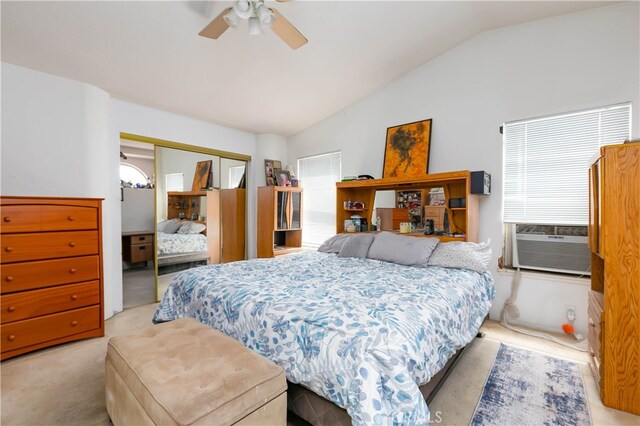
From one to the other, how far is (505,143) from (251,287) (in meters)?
2.94

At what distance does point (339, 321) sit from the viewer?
1.45 metres

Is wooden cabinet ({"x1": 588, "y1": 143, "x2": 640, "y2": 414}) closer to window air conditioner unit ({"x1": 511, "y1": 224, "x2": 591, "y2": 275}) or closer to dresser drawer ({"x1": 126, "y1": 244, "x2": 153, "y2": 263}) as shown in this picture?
window air conditioner unit ({"x1": 511, "y1": 224, "x2": 591, "y2": 275})

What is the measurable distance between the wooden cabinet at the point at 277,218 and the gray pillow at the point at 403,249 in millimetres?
1872

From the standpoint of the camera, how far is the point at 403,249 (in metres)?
2.95

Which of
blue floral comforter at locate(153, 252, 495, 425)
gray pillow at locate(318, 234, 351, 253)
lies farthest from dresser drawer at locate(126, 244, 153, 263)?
gray pillow at locate(318, 234, 351, 253)

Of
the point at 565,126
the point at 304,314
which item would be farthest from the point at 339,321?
the point at 565,126

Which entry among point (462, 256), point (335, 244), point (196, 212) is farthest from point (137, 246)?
point (462, 256)

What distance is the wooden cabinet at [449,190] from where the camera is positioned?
3.08m

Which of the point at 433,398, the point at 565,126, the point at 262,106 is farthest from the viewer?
the point at 262,106

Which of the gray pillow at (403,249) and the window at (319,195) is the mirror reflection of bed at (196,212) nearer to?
the window at (319,195)

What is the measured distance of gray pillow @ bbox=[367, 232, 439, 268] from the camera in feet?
9.25

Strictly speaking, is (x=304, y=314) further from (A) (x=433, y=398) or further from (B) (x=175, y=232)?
(B) (x=175, y=232)

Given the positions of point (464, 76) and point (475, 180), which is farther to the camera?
point (464, 76)

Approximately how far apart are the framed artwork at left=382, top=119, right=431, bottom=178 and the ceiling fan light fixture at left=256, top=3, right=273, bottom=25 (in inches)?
89.7
